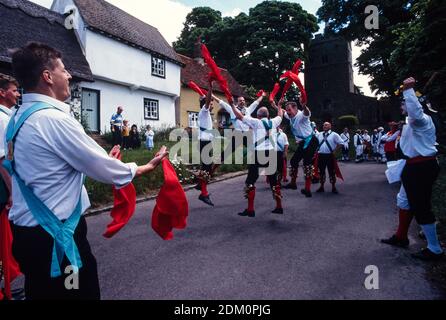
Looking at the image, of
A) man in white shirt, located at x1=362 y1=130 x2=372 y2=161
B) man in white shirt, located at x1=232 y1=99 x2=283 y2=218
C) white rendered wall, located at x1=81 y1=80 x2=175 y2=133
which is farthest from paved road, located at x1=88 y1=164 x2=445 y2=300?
man in white shirt, located at x1=362 y1=130 x2=372 y2=161

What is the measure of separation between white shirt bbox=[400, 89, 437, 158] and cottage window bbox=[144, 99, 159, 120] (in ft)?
61.0

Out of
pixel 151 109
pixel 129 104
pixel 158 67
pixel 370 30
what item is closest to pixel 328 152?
pixel 129 104

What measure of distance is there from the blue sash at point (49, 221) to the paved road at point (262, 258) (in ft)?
5.38

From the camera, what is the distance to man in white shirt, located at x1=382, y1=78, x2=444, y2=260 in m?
4.14

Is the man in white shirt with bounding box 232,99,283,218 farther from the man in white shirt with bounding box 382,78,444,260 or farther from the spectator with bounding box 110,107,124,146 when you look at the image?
the spectator with bounding box 110,107,124,146

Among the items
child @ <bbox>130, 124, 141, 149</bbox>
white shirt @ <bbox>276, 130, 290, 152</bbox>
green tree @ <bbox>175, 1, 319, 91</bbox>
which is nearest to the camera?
white shirt @ <bbox>276, 130, 290, 152</bbox>

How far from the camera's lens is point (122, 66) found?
1911 centimetres

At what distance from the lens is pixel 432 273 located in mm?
3764

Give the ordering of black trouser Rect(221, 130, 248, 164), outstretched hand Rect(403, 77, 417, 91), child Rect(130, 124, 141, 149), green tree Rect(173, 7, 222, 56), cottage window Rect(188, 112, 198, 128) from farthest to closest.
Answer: green tree Rect(173, 7, 222, 56), cottage window Rect(188, 112, 198, 128), child Rect(130, 124, 141, 149), black trouser Rect(221, 130, 248, 164), outstretched hand Rect(403, 77, 417, 91)

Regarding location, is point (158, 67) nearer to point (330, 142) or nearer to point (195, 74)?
point (195, 74)

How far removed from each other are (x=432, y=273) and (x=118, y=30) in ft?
65.8
